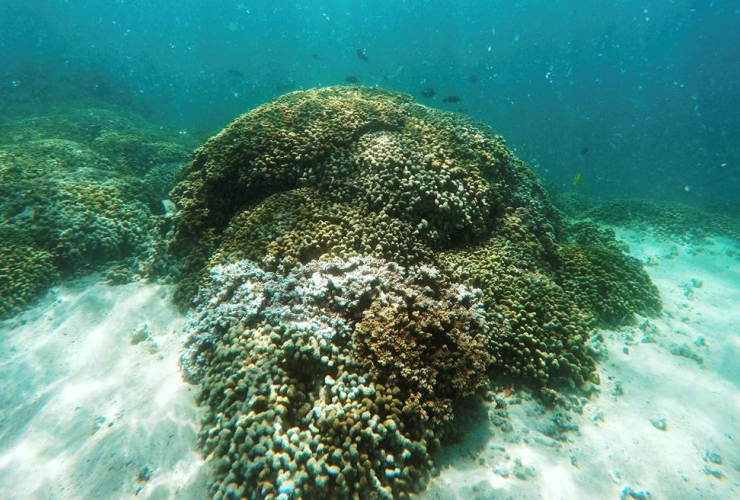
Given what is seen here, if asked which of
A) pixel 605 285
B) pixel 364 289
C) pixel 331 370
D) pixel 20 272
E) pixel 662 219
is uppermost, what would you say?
pixel 662 219

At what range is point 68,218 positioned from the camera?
800 centimetres

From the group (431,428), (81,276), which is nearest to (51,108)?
(81,276)

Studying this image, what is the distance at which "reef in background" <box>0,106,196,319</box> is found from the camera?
7.29 metres

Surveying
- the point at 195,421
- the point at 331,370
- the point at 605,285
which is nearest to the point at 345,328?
the point at 331,370

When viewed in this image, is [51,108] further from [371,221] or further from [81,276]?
[371,221]

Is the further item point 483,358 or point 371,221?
point 371,221

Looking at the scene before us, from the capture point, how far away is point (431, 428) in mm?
4207

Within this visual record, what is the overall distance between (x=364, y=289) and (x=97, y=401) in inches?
172

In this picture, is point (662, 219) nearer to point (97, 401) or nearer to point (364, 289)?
point (364, 289)

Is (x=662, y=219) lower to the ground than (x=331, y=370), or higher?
higher

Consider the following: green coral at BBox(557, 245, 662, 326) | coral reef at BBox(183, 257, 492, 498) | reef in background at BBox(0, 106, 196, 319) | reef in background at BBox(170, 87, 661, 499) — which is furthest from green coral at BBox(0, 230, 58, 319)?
green coral at BBox(557, 245, 662, 326)

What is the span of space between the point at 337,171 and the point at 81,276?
20.5 feet

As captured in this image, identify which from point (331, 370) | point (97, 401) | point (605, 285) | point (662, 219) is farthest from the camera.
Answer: point (662, 219)

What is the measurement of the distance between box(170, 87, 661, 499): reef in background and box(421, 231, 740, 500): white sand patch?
1.56 feet
